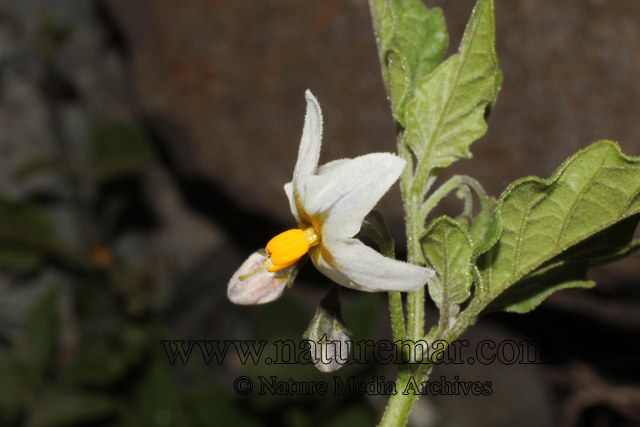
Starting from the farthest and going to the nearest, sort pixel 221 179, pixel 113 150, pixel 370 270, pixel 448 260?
pixel 221 179
pixel 113 150
pixel 448 260
pixel 370 270

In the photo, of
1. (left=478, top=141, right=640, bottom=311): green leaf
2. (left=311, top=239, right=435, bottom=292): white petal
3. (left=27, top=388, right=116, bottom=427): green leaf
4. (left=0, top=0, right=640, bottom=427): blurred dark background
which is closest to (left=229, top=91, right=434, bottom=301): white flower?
(left=311, top=239, right=435, bottom=292): white petal

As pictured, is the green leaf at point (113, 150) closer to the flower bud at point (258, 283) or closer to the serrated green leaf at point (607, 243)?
the flower bud at point (258, 283)

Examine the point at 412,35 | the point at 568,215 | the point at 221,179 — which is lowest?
the point at 221,179

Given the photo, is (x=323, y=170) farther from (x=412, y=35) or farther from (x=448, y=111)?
(x=412, y=35)

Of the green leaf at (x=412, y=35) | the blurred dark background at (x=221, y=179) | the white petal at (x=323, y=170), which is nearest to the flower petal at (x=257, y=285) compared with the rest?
the white petal at (x=323, y=170)

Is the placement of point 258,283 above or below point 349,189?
below

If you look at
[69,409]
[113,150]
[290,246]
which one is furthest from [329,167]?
[113,150]


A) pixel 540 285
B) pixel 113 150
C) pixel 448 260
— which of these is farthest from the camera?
pixel 113 150

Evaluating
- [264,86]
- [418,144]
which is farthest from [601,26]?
[418,144]
